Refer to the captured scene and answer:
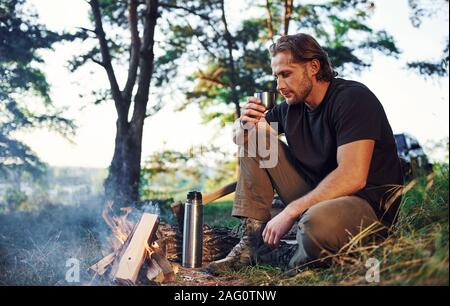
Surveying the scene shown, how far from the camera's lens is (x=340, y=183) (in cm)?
248

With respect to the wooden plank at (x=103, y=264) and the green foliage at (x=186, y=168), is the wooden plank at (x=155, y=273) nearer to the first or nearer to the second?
the wooden plank at (x=103, y=264)

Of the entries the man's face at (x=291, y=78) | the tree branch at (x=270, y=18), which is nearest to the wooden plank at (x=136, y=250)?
the man's face at (x=291, y=78)

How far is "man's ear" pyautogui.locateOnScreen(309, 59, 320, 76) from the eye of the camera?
2898mm

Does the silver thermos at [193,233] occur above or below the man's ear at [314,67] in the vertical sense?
below

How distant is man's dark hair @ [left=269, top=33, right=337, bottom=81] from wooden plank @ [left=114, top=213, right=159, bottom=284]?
1.30 meters

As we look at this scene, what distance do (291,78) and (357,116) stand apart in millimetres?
536

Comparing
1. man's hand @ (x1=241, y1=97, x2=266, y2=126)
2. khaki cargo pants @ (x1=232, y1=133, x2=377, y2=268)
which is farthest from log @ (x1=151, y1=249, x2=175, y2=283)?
man's hand @ (x1=241, y1=97, x2=266, y2=126)

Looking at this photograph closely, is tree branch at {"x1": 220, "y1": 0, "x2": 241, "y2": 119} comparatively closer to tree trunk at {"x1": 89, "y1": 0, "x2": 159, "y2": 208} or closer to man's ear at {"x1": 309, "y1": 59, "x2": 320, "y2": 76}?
tree trunk at {"x1": 89, "y1": 0, "x2": 159, "y2": 208}

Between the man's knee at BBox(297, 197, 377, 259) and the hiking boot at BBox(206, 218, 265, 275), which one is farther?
the hiking boot at BBox(206, 218, 265, 275)

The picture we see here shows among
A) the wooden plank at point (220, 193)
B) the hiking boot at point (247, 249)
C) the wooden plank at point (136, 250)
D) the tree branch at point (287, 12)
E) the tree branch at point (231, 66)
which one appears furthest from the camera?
the tree branch at point (287, 12)

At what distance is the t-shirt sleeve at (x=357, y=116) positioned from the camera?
2.48 meters

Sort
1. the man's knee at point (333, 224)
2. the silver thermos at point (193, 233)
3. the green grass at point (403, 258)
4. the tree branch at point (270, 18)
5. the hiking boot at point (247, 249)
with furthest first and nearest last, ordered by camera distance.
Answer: the tree branch at point (270, 18) → the silver thermos at point (193, 233) → the hiking boot at point (247, 249) → the man's knee at point (333, 224) → the green grass at point (403, 258)
